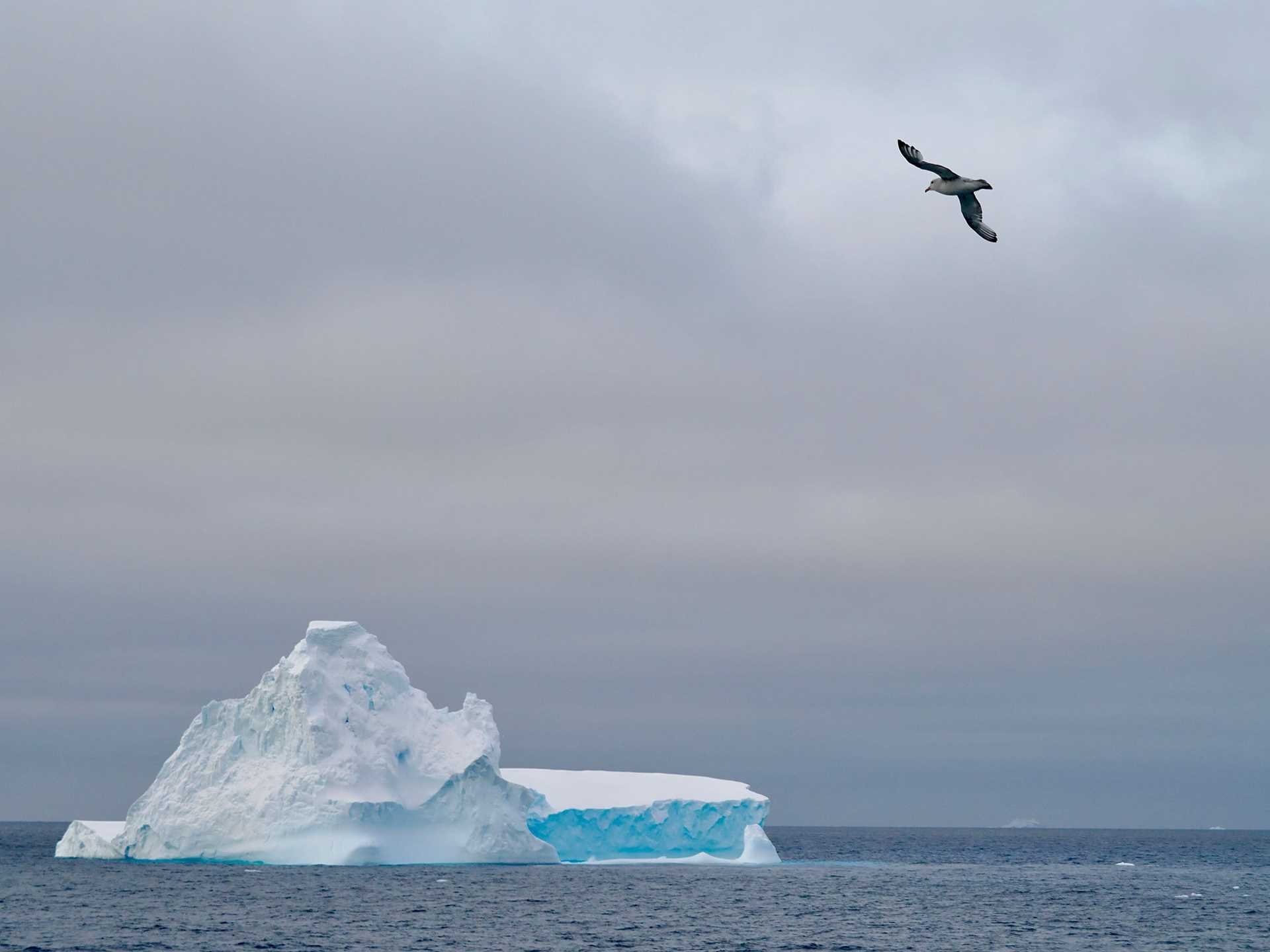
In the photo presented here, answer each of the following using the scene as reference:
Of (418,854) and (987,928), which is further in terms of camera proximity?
(418,854)

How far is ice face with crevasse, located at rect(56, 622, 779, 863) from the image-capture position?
46656 millimetres

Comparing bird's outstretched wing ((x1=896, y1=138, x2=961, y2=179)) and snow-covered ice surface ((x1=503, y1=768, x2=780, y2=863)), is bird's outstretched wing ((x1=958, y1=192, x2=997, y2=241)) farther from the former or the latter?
snow-covered ice surface ((x1=503, y1=768, x2=780, y2=863))

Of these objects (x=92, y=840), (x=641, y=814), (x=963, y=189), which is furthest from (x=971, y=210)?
(x=92, y=840)

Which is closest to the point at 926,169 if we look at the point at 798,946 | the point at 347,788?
the point at 798,946

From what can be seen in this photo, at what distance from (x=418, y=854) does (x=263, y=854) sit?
4943mm

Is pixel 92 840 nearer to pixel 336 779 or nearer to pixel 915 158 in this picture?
pixel 336 779

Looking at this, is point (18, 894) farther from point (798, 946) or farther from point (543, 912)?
point (798, 946)

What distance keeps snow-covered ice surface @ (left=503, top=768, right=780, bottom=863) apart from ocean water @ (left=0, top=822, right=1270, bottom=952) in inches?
47.0

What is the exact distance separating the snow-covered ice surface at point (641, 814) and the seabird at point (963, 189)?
41.0 metres

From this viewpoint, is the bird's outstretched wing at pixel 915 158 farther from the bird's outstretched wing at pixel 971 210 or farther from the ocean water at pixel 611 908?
the ocean water at pixel 611 908

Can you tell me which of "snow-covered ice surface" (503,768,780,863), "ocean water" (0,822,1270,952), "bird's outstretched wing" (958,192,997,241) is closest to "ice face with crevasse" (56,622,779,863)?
"ocean water" (0,822,1270,952)

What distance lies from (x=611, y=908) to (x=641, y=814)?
529 inches

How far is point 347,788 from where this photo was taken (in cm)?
4634

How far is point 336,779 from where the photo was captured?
46.2 metres
